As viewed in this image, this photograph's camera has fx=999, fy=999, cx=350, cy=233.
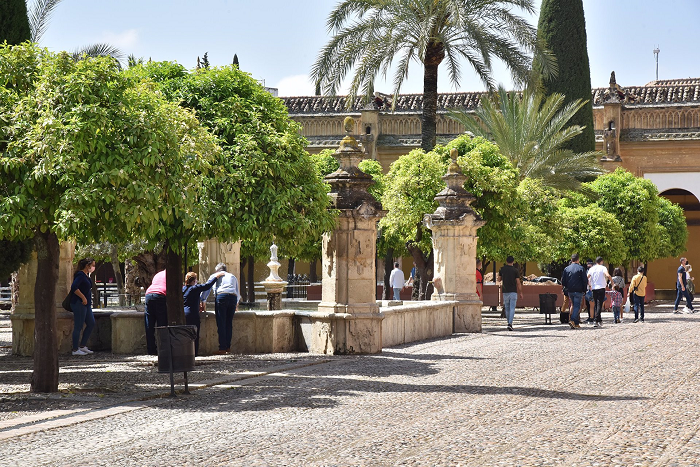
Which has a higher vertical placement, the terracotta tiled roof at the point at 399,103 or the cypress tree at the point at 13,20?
the terracotta tiled roof at the point at 399,103

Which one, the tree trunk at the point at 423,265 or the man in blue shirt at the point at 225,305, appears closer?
the man in blue shirt at the point at 225,305

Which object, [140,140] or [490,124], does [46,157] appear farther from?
[490,124]

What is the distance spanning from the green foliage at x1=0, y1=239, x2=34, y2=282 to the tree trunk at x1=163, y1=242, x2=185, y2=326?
267 centimetres

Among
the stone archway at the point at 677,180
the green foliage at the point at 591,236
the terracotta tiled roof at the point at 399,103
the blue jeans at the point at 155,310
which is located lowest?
the blue jeans at the point at 155,310

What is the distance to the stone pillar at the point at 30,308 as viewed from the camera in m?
15.7

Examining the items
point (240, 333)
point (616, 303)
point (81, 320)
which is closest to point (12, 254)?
point (81, 320)

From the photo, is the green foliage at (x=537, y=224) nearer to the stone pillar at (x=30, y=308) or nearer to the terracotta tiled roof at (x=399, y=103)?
the terracotta tiled roof at (x=399, y=103)

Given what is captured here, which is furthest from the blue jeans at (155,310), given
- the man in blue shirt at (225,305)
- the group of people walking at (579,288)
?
the group of people walking at (579,288)

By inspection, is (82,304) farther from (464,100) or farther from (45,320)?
(464,100)

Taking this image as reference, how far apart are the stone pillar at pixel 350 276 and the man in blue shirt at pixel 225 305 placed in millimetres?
1352

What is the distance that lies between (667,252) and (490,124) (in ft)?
40.1

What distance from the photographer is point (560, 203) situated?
33.1 meters

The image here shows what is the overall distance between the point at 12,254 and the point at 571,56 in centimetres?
2540

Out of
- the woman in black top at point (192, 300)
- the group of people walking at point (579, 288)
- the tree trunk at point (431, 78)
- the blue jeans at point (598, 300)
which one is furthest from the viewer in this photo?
the tree trunk at point (431, 78)
